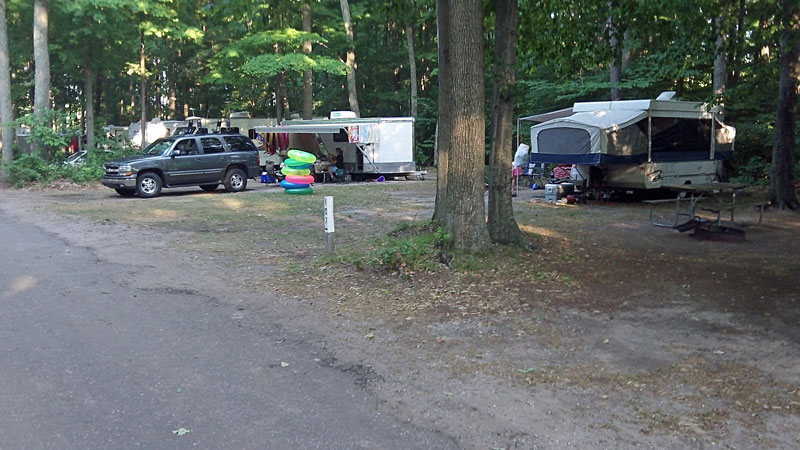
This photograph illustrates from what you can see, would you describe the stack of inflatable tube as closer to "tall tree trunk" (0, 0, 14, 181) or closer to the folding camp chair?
the folding camp chair

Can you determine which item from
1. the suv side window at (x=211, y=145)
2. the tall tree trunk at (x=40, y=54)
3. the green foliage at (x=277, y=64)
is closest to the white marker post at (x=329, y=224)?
the suv side window at (x=211, y=145)

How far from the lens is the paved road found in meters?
4.09

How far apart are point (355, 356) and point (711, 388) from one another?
2651mm

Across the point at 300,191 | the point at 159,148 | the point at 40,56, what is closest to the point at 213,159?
the point at 159,148

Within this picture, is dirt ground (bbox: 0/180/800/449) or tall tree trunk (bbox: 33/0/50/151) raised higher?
tall tree trunk (bbox: 33/0/50/151)

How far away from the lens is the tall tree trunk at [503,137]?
32.5 ft

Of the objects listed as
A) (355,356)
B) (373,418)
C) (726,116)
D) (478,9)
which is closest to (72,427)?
(373,418)

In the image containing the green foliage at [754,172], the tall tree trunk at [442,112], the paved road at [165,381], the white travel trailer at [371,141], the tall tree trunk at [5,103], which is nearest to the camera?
the paved road at [165,381]

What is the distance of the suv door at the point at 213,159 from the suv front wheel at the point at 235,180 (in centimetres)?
23

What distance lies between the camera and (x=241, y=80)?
32.8m

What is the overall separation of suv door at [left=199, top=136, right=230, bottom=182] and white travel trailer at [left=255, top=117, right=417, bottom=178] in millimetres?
4095

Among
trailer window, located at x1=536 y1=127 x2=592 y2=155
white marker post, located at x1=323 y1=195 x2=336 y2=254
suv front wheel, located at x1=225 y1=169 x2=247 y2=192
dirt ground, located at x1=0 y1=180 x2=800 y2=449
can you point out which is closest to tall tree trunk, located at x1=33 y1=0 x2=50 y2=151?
suv front wheel, located at x1=225 y1=169 x2=247 y2=192

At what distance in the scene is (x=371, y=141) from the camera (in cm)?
2484

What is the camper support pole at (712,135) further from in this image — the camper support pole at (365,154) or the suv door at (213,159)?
the suv door at (213,159)
